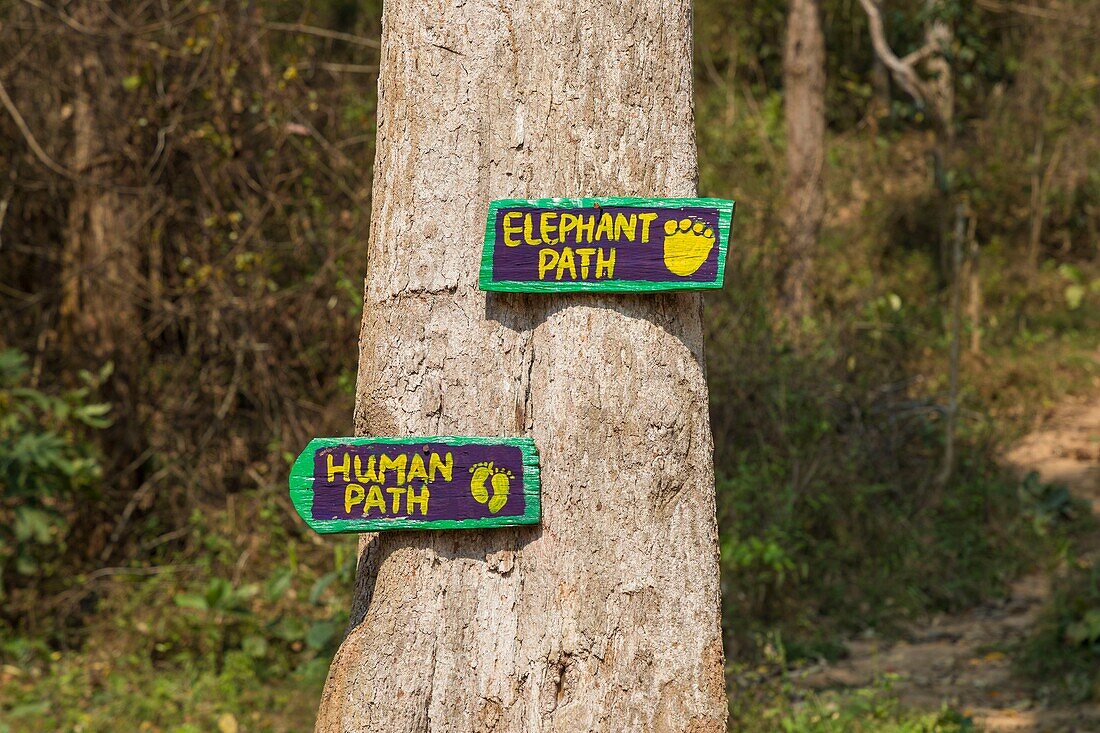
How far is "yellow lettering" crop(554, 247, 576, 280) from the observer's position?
2279mm

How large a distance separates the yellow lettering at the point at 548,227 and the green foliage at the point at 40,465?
3.93 metres

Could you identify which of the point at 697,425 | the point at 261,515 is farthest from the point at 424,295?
the point at 261,515

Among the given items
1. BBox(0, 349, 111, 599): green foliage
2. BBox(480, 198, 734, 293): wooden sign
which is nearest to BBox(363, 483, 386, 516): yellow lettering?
BBox(480, 198, 734, 293): wooden sign

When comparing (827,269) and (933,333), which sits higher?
(827,269)

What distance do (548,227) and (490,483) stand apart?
1.67 feet

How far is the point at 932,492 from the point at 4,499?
5.06 metres

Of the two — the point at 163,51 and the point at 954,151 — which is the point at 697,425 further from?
the point at 954,151

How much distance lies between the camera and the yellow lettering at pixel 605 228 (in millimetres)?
2270

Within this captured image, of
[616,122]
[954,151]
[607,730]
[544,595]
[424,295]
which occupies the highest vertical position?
[954,151]

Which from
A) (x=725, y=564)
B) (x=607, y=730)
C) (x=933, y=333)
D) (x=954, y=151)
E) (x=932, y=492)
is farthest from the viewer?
(x=954, y=151)

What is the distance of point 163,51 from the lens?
20.2 feet

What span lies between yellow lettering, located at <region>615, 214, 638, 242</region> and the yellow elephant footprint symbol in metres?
0.51

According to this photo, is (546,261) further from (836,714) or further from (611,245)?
(836,714)

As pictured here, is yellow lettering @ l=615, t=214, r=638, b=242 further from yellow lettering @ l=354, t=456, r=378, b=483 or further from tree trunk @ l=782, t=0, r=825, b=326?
tree trunk @ l=782, t=0, r=825, b=326
